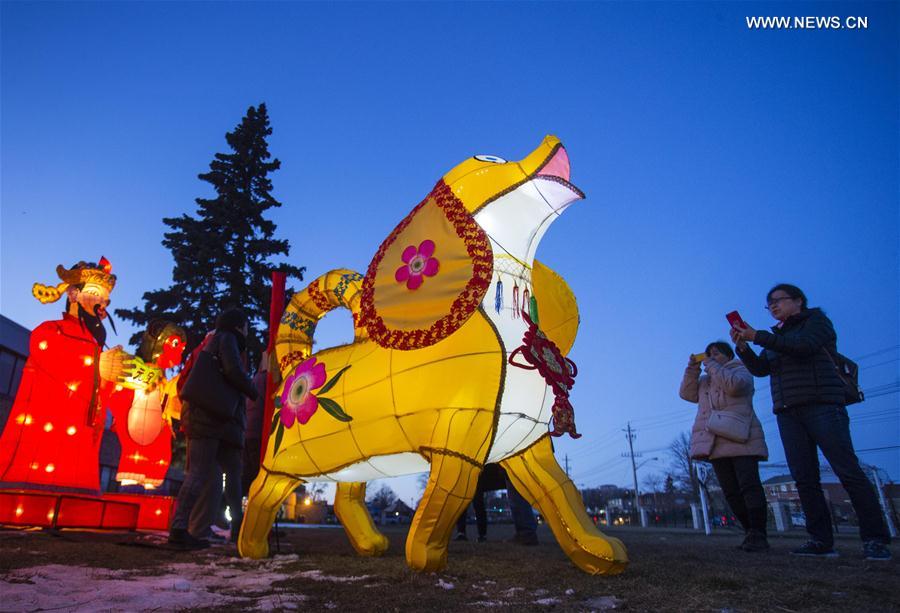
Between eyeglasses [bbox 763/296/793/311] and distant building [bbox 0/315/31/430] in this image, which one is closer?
eyeglasses [bbox 763/296/793/311]

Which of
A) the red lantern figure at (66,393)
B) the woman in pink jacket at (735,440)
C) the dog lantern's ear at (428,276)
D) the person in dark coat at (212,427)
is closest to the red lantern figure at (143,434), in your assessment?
the red lantern figure at (66,393)

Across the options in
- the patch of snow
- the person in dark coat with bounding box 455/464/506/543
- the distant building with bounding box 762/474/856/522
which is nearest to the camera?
the patch of snow

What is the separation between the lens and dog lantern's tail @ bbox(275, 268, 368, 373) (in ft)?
13.3

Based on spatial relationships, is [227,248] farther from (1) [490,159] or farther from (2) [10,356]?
(1) [490,159]

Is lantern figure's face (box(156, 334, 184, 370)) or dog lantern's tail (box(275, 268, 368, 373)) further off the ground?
lantern figure's face (box(156, 334, 184, 370))

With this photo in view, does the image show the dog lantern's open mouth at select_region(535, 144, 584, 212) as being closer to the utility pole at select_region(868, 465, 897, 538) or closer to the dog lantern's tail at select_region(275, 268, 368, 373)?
the dog lantern's tail at select_region(275, 268, 368, 373)

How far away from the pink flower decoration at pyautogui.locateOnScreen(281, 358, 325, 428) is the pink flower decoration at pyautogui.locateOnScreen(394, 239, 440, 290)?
882 millimetres

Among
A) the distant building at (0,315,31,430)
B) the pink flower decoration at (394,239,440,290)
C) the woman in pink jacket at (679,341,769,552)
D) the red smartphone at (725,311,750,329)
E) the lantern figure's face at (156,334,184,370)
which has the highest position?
the distant building at (0,315,31,430)

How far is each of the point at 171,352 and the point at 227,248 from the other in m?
5.48

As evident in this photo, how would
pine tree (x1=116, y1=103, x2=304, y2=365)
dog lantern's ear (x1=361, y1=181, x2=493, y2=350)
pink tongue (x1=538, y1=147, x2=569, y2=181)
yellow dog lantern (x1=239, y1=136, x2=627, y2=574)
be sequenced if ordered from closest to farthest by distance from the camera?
yellow dog lantern (x1=239, y1=136, x2=627, y2=574) → dog lantern's ear (x1=361, y1=181, x2=493, y2=350) → pink tongue (x1=538, y1=147, x2=569, y2=181) → pine tree (x1=116, y1=103, x2=304, y2=365)

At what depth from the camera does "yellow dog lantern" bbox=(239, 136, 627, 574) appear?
2900 mm

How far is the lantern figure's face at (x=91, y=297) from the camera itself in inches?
242

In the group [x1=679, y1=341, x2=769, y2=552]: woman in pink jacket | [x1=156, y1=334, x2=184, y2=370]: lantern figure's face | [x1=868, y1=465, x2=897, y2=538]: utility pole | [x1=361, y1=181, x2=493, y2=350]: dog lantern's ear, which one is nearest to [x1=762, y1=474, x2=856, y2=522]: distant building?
[x1=868, y1=465, x2=897, y2=538]: utility pole

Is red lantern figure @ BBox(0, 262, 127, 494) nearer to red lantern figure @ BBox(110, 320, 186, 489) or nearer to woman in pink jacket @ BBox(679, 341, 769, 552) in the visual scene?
red lantern figure @ BBox(110, 320, 186, 489)
